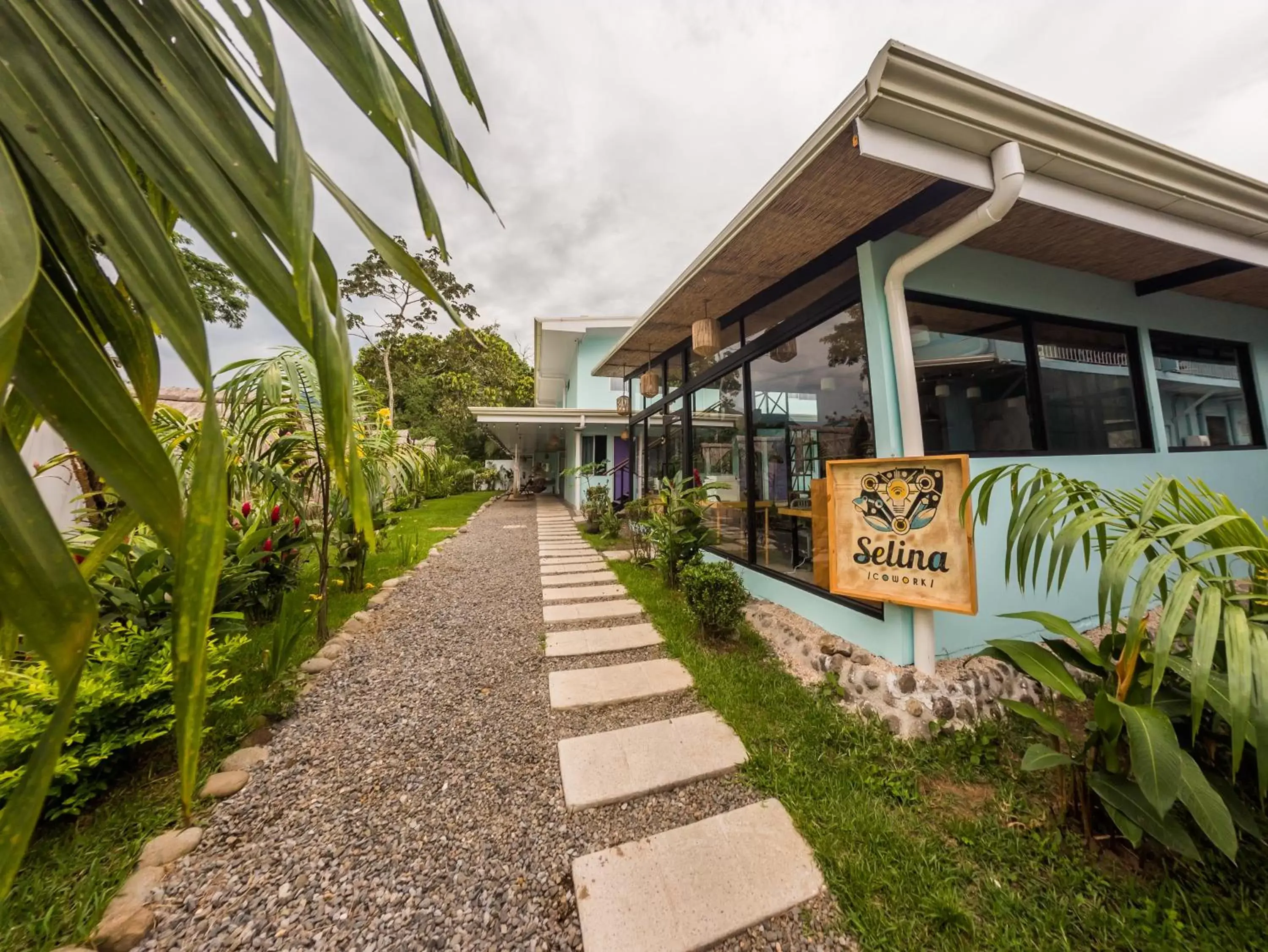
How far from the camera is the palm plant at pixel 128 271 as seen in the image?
0.41m

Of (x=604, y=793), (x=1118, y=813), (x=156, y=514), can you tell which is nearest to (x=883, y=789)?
(x=1118, y=813)

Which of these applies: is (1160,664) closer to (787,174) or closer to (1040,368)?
(787,174)

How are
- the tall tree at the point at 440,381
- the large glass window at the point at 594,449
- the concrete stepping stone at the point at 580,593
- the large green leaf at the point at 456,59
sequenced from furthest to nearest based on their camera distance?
the tall tree at the point at 440,381
the large glass window at the point at 594,449
the concrete stepping stone at the point at 580,593
the large green leaf at the point at 456,59

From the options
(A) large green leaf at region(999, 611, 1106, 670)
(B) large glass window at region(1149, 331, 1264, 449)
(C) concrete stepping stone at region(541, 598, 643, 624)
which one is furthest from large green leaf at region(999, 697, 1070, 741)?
(B) large glass window at region(1149, 331, 1264, 449)

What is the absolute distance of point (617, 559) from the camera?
5.98m

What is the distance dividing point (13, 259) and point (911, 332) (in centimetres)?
333

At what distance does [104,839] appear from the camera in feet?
4.92

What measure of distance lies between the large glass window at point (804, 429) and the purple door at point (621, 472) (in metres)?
5.07

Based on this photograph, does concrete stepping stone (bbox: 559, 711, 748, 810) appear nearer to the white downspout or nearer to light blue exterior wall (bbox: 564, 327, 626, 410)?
the white downspout

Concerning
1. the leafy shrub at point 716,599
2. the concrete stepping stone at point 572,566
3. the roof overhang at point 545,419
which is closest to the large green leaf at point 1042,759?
the leafy shrub at point 716,599

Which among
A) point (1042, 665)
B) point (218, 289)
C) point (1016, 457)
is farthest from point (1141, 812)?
point (218, 289)

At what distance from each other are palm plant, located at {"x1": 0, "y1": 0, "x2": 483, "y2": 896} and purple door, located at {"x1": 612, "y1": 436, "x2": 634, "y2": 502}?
8191mm

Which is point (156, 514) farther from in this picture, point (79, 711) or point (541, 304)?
point (541, 304)

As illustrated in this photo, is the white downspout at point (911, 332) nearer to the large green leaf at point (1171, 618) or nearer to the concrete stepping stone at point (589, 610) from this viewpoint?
the large green leaf at point (1171, 618)
